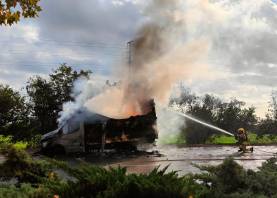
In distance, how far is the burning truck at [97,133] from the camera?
2330cm

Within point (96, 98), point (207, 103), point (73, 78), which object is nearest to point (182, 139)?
point (207, 103)

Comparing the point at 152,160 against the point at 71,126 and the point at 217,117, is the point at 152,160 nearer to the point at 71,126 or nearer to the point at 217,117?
the point at 71,126

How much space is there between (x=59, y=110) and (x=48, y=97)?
4.59 ft

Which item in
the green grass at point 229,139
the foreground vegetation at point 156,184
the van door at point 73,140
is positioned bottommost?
the green grass at point 229,139

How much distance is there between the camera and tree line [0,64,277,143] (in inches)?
1302

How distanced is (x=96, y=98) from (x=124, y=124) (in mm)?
3566

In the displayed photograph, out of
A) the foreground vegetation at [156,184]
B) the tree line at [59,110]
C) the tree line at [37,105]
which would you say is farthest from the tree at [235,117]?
the foreground vegetation at [156,184]

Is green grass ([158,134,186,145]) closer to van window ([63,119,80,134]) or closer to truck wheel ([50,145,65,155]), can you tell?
van window ([63,119,80,134])

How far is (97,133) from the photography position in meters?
23.3

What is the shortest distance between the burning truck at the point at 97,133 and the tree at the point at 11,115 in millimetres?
8891

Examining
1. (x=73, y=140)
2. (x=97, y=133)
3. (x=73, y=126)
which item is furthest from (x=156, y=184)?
(x=73, y=126)

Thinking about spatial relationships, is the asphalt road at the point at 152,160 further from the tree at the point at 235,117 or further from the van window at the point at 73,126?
the tree at the point at 235,117

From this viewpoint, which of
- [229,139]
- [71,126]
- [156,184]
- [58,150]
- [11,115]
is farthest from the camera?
[229,139]

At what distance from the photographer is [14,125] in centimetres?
3284
